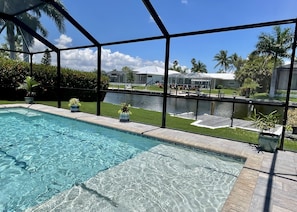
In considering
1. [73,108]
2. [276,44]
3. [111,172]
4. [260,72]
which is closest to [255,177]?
[111,172]

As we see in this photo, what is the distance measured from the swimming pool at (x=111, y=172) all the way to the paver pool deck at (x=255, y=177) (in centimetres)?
18

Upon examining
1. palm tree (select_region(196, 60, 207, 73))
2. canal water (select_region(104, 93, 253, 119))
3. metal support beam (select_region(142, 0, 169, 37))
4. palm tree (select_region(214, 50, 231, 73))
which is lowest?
canal water (select_region(104, 93, 253, 119))

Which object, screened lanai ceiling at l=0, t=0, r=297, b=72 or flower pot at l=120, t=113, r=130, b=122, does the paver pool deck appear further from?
screened lanai ceiling at l=0, t=0, r=297, b=72

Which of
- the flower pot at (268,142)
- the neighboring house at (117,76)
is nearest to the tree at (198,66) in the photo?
the neighboring house at (117,76)

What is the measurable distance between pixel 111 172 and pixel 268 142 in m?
2.92

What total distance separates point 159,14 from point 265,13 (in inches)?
91.0

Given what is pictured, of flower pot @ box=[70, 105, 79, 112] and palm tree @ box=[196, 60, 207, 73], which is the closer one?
flower pot @ box=[70, 105, 79, 112]

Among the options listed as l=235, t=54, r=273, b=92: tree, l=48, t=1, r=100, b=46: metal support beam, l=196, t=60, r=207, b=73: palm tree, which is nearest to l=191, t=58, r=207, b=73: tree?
l=196, t=60, r=207, b=73: palm tree

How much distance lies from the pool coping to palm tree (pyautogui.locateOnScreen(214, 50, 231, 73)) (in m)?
45.2

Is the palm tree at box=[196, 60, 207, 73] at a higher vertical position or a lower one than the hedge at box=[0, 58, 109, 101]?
higher

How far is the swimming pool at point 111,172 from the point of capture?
97.4 inches

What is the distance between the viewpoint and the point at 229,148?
4.01 meters

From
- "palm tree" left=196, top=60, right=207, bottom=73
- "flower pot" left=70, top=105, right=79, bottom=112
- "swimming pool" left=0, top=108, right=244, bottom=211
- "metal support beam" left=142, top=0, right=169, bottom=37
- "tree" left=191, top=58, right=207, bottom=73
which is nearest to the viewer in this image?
"swimming pool" left=0, top=108, right=244, bottom=211

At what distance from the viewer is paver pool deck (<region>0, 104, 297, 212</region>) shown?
7.22 feet
